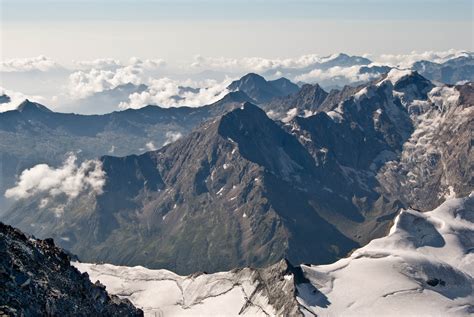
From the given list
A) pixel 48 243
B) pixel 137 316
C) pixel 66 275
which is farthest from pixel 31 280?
pixel 137 316

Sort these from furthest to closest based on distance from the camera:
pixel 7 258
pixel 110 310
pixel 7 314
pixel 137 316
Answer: pixel 137 316
pixel 110 310
pixel 7 258
pixel 7 314

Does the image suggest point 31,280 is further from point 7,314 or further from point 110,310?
point 110,310

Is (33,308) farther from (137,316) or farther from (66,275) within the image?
(137,316)

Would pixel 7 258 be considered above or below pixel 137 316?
above

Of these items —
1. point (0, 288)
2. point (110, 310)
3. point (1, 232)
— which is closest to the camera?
point (0, 288)

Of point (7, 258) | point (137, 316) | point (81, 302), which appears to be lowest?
point (137, 316)

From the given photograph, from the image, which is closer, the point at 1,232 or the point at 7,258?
the point at 7,258
